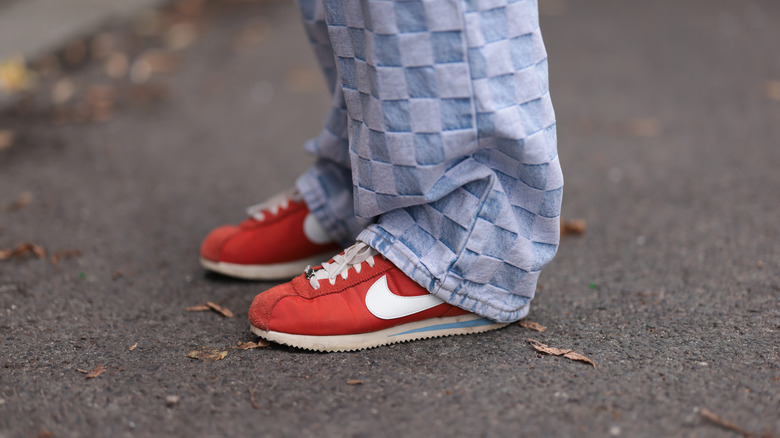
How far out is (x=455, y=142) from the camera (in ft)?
3.92

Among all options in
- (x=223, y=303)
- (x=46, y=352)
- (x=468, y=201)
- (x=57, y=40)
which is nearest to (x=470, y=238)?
(x=468, y=201)

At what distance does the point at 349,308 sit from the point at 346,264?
9cm

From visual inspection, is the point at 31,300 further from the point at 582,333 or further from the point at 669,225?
the point at 669,225

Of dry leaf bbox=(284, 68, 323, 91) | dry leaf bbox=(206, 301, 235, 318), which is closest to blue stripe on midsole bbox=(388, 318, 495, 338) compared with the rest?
dry leaf bbox=(206, 301, 235, 318)

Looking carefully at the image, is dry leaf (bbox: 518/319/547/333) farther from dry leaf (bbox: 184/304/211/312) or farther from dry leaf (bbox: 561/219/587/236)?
Result: dry leaf (bbox: 184/304/211/312)

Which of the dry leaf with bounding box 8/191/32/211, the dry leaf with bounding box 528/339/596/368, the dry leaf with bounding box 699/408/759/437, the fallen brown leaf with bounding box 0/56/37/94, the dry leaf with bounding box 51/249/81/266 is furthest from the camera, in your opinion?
the fallen brown leaf with bounding box 0/56/37/94

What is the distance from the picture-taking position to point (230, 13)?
15.3 feet

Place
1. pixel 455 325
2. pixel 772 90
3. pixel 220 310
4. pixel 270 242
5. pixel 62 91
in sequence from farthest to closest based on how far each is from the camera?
1. pixel 62 91
2. pixel 772 90
3. pixel 270 242
4. pixel 220 310
5. pixel 455 325

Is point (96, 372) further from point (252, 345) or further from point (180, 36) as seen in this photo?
point (180, 36)

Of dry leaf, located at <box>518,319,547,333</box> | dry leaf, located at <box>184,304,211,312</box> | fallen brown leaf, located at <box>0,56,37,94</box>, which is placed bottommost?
dry leaf, located at <box>518,319,547,333</box>

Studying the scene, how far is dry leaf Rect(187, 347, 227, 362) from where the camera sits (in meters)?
1.33

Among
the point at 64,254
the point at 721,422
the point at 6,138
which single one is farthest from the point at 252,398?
the point at 6,138

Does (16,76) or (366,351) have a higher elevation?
(16,76)

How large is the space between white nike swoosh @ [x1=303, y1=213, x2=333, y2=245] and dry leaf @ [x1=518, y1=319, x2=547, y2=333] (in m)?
0.52
